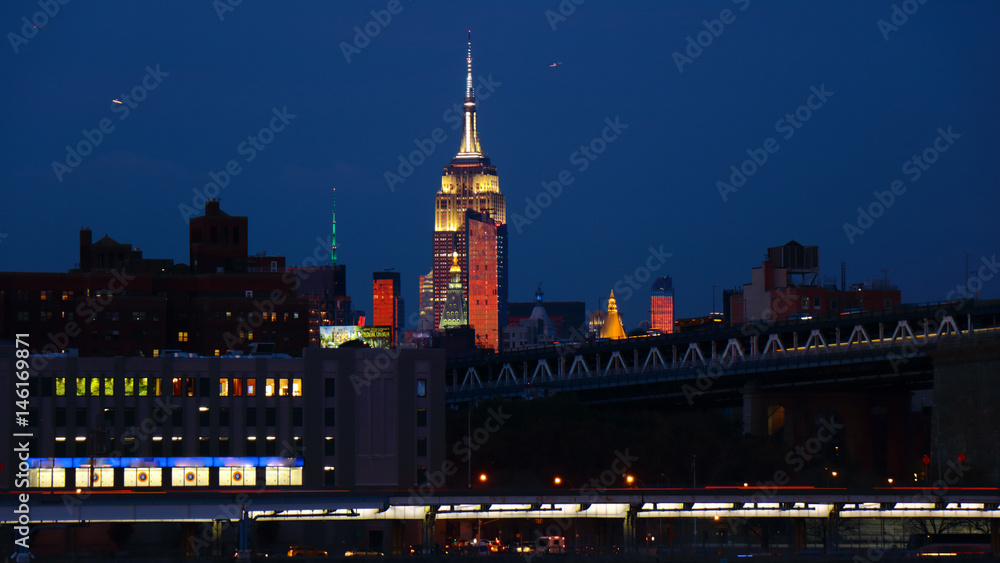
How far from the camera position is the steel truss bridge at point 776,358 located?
157 m

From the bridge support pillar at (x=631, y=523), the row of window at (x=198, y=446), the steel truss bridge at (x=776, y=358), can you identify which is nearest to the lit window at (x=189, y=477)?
the row of window at (x=198, y=446)

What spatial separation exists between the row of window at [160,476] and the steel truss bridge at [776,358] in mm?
→ 60241

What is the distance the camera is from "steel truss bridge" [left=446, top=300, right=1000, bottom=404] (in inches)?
6171

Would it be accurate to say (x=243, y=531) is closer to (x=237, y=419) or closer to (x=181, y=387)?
(x=237, y=419)

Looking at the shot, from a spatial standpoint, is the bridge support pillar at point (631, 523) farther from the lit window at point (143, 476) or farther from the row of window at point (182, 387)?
the lit window at point (143, 476)

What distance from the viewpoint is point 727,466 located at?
131 metres

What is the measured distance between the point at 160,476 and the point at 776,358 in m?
74.0

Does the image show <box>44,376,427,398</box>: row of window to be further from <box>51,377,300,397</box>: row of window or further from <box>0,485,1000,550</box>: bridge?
<box>0,485,1000,550</box>: bridge

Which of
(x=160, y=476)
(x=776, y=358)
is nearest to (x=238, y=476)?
(x=160, y=476)

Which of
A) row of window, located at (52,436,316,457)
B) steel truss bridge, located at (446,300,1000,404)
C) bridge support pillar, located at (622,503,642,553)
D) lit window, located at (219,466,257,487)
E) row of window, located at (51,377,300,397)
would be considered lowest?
bridge support pillar, located at (622,503,642,553)

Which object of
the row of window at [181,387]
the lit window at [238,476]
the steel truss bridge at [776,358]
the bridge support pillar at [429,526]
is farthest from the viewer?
the steel truss bridge at [776,358]

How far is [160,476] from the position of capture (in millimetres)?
114625

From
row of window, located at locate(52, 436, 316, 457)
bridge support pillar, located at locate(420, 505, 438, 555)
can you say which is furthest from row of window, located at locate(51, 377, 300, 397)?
bridge support pillar, located at locate(420, 505, 438, 555)

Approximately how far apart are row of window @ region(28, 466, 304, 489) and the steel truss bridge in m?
60.2
